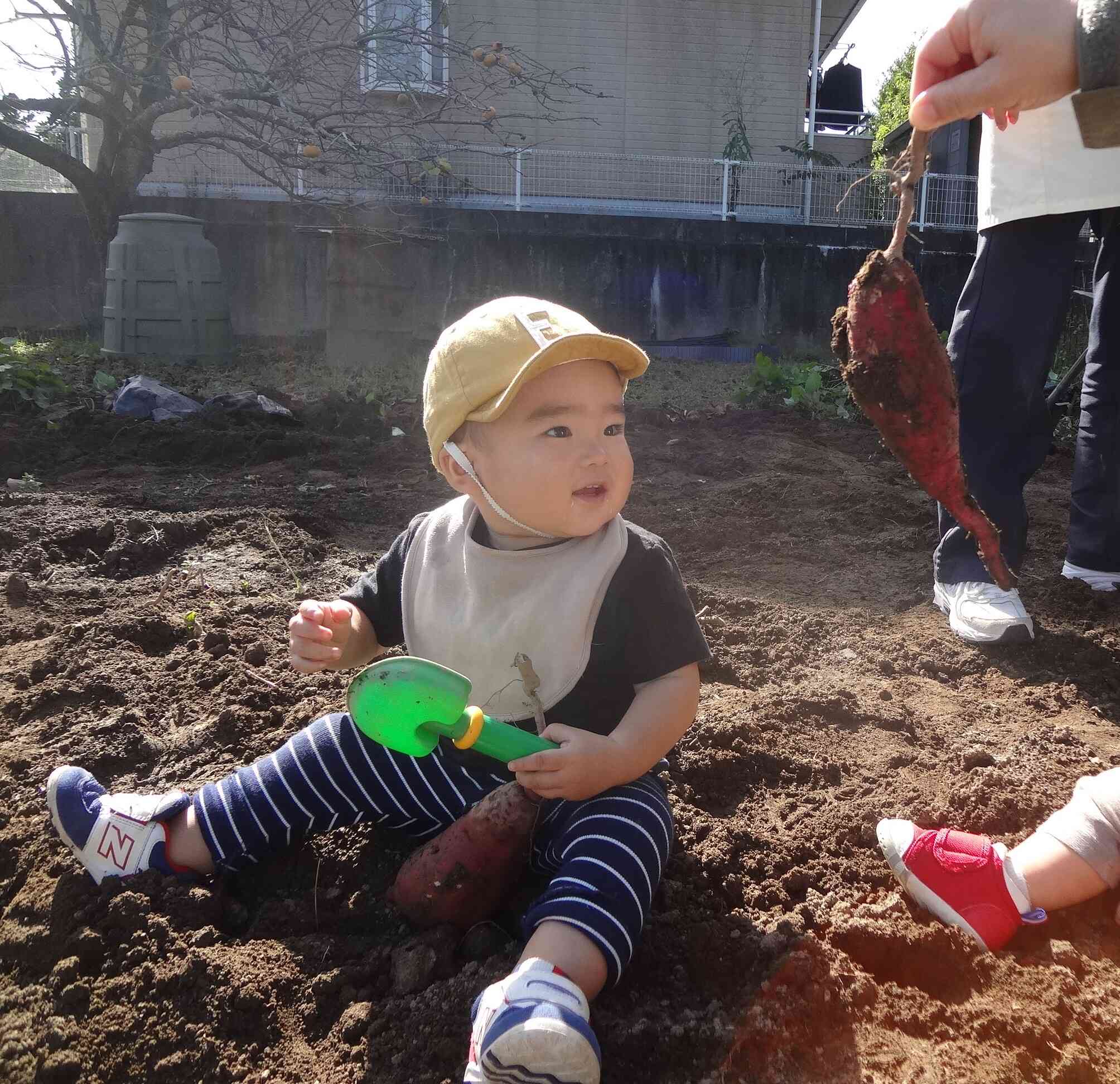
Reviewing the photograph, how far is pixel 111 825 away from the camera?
1.73 meters

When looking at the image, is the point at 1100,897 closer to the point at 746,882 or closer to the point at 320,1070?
the point at 746,882

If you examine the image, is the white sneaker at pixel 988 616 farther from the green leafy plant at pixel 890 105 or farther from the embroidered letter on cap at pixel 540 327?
the green leafy plant at pixel 890 105

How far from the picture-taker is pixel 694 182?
34.7 feet

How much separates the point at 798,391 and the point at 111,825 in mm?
5003

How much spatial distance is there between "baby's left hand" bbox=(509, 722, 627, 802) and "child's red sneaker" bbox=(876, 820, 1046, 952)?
1.66ft

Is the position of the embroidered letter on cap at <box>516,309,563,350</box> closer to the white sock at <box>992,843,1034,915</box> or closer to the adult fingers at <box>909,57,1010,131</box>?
the adult fingers at <box>909,57,1010,131</box>

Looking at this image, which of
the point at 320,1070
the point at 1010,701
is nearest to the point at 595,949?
the point at 320,1070

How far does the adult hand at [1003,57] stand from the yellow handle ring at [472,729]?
1.23 m

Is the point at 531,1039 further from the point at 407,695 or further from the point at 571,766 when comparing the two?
the point at 407,695

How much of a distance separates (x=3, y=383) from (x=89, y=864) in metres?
4.68

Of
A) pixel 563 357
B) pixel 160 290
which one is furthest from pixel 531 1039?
pixel 160 290

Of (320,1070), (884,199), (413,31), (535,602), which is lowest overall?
(320,1070)

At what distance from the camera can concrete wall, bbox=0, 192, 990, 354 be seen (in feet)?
29.0

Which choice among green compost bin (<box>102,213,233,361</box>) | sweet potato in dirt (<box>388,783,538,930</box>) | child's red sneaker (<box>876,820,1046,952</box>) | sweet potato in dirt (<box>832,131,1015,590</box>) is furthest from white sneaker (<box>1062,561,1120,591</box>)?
green compost bin (<box>102,213,233,361</box>)
